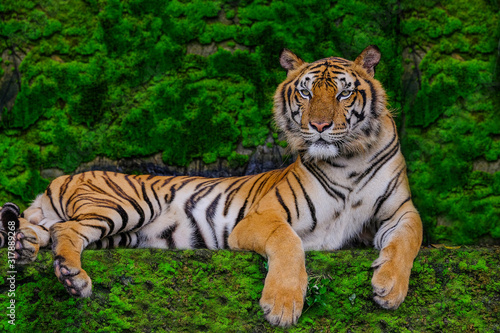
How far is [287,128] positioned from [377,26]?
1.73 meters

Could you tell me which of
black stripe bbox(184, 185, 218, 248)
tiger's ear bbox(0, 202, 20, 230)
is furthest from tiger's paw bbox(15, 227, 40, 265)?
black stripe bbox(184, 185, 218, 248)

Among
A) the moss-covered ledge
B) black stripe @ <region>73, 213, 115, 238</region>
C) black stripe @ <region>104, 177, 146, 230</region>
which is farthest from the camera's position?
black stripe @ <region>104, 177, 146, 230</region>

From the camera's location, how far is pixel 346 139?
11.1 ft

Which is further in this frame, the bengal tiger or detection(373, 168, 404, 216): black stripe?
detection(373, 168, 404, 216): black stripe

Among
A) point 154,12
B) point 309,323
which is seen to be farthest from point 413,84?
point 309,323

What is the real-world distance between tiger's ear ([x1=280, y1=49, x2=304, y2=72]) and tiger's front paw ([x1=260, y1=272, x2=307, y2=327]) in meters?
1.57

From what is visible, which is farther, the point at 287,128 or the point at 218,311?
the point at 287,128

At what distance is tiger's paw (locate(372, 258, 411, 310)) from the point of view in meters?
2.85

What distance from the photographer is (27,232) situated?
9.61ft

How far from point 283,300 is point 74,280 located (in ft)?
3.28

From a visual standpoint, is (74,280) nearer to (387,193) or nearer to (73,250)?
(73,250)

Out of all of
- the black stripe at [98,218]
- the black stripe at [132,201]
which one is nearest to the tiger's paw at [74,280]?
the black stripe at [98,218]

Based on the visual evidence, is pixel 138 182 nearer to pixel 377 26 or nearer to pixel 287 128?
pixel 287 128

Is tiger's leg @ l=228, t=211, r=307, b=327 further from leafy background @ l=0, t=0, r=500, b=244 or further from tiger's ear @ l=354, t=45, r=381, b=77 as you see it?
leafy background @ l=0, t=0, r=500, b=244
